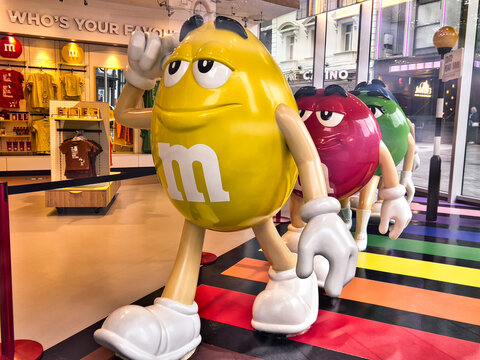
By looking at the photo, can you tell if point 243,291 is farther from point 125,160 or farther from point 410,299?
point 125,160

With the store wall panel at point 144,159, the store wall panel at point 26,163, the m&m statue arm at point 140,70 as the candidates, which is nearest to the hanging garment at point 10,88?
the store wall panel at point 26,163

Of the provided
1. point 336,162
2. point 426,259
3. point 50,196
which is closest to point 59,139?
point 50,196

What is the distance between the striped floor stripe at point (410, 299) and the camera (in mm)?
2082

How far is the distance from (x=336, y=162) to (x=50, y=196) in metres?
3.67

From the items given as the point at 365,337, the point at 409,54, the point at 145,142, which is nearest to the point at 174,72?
the point at 365,337

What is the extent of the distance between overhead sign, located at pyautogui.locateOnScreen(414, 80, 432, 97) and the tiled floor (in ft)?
9.63

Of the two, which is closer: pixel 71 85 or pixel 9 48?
pixel 9 48

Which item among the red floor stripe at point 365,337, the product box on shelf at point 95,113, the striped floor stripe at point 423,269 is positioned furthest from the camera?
the product box on shelf at point 95,113

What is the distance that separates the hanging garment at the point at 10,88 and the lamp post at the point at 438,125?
6817 mm

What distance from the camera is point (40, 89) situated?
7582 mm

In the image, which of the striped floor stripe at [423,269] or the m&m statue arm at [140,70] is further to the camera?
the striped floor stripe at [423,269]

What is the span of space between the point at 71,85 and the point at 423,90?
6034mm

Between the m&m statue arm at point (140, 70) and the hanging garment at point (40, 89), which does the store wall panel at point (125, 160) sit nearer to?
the hanging garment at point (40, 89)

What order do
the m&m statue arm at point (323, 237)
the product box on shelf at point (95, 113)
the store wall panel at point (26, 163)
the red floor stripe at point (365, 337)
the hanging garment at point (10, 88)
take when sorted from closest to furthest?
the m&m statue arm at point (323, 237)
the red floor stripe at point (365, 337)
the product box on shelf at point (95, 113)
the store wall panel at point (26, 163)
the hanging garment at point (10, 88)
